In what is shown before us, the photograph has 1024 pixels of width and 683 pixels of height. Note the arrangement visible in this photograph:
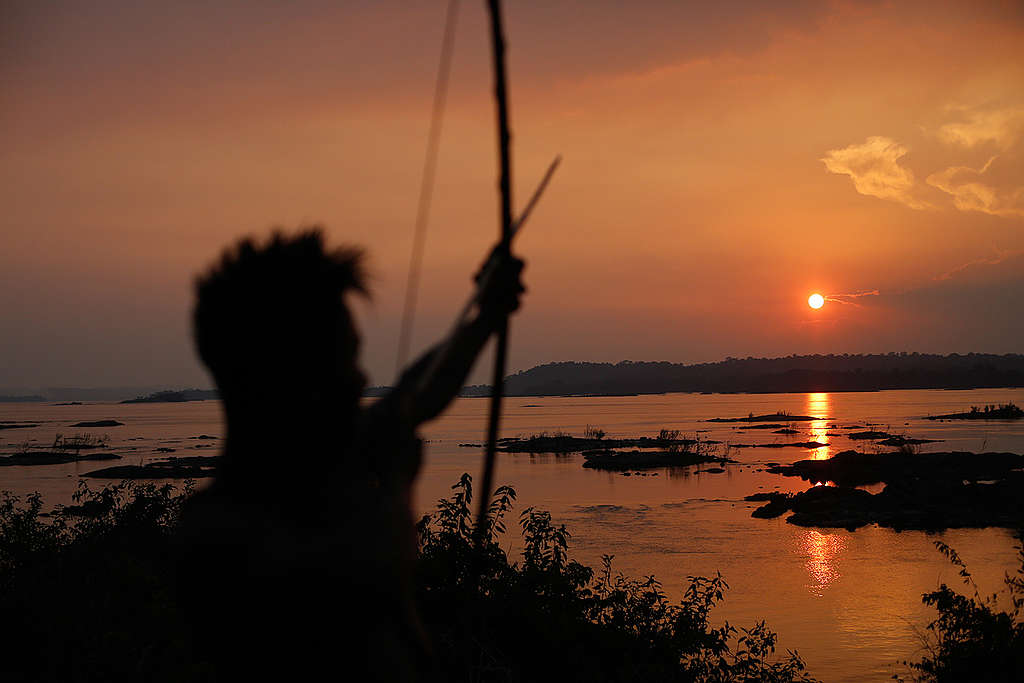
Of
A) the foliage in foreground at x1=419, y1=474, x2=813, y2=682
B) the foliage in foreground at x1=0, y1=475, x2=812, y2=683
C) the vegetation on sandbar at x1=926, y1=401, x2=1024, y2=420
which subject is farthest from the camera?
the vegetation on sandbar at x1=926, y1=401, x2=1024, y2=420

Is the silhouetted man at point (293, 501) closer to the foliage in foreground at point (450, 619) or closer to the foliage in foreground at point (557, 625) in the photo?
the foliage in foreground at point (450, 619)

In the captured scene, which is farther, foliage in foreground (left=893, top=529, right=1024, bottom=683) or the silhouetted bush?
foliage in foreground (left=893, top=529, right=1024, bottom=683)

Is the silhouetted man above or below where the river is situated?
above

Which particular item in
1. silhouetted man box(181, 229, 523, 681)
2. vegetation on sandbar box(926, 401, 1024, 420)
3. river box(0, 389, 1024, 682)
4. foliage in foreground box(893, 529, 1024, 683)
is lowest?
river box(0, 389, 1024, 682)

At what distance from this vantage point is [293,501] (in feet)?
5.25

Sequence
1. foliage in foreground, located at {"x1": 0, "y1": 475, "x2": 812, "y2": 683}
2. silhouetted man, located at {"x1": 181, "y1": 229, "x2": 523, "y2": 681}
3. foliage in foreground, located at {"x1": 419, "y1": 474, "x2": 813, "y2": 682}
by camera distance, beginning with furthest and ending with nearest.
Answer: foliage in foreground, located at {"x1": 419, "y1": 474, "x2": 813, "y2": 682} < foliage in foreground, located at {"x1": 0, "y1": 475, "x2": 812, "y2": 683} < silhouetted man, located at {"x1": 181, "y1": 229, "x2": 523, "y2": 681}

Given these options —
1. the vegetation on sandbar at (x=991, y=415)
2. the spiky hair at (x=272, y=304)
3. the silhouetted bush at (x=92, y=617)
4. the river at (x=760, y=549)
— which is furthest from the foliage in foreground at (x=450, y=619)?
the vegetation on sandbar at (x=991, y=415)

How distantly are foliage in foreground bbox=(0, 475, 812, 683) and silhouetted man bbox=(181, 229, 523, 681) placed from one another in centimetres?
448

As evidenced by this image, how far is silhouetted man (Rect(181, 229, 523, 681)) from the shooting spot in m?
1.59

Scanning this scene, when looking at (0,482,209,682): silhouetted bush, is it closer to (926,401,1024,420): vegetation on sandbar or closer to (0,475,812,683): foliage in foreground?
(0,475,812,683): foliage in foreground

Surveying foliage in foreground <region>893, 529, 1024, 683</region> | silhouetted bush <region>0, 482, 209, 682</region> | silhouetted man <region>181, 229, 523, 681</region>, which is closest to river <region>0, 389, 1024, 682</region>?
foliage in foreground <region>893, 529, 1024, 683</region>

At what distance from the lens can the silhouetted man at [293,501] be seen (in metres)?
1.59

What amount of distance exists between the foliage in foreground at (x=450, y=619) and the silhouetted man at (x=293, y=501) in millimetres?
4478

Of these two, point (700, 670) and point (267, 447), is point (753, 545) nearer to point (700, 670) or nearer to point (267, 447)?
point (700, 670)
